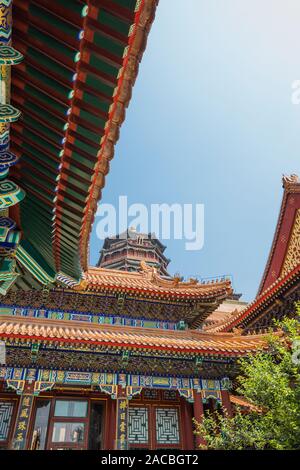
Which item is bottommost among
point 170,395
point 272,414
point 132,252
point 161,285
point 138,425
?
point 272,414

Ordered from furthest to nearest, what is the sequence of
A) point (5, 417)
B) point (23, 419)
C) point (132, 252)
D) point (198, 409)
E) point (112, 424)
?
point (132, 252) < point (112, 424) < point (198, 409) < point (5, 417) < point (23, 419)

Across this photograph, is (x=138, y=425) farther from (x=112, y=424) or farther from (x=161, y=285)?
(x=161, y=285)

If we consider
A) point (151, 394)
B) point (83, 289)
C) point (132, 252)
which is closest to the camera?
point (83, 289)

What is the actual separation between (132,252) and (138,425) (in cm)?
2470

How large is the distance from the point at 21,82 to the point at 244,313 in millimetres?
12723

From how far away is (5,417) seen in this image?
8.96 metres

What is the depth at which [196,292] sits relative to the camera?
11.9 metres

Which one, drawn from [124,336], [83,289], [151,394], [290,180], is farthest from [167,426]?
[290,180]

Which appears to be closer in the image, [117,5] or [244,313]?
[117,5]

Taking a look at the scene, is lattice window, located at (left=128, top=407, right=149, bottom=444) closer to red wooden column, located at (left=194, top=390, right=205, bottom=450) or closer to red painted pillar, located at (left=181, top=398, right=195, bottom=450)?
red painted pillar, located at (left=181, top=398, right=195, bottom=450)

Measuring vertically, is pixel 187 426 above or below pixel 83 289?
below

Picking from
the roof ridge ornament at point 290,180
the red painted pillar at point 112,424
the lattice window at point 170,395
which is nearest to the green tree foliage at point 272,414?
the lattice window at point 170,395
